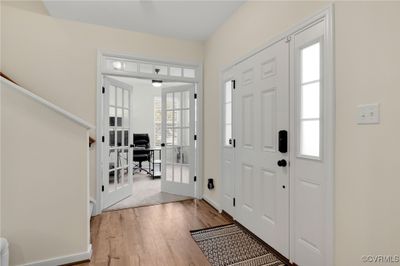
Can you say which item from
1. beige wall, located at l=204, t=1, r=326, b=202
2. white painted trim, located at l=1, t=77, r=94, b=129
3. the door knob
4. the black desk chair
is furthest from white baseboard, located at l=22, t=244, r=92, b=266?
the black desk chair

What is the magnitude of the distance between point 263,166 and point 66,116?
6.43ft

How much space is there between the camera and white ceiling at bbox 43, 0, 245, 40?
2596mm

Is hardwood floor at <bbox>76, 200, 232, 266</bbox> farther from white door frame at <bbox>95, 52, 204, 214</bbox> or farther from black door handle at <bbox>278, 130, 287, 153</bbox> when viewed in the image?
black door handle at <bbox>278, 130, 287, 153</bbox>

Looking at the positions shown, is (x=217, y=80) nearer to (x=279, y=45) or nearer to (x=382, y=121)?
(x=279, y=45)

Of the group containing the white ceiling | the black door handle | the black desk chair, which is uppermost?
the white ceiling

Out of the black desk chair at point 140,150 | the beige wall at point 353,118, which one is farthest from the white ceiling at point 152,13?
the black desk chair at point 140,150

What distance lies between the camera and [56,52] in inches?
114

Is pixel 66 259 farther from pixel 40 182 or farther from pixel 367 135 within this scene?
pixel 367 135

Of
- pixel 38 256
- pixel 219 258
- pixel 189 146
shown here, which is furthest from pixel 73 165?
pixel 189 146

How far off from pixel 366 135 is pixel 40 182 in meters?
2.51

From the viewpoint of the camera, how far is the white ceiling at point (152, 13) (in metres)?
2.60

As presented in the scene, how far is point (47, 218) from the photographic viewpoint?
5.90ft

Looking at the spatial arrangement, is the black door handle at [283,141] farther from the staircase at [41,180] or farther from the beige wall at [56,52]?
the beige wall at [56,52]

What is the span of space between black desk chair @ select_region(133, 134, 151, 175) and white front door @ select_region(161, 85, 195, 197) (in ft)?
6.14
